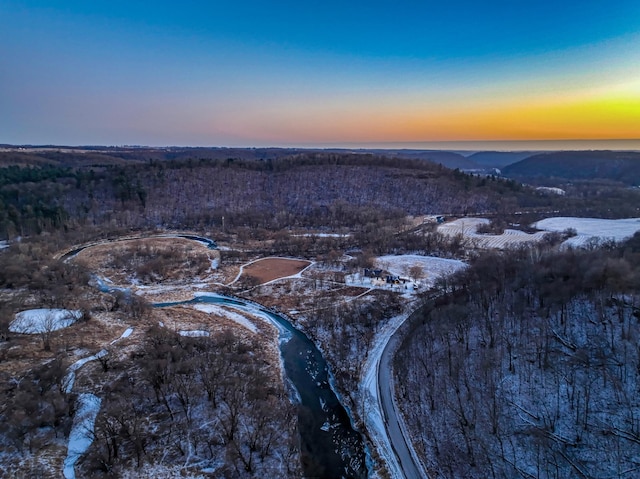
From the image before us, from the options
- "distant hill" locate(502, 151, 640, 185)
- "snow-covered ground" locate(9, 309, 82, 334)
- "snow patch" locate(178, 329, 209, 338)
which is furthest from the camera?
"distant hill" locate(502, 151, 640, 185)

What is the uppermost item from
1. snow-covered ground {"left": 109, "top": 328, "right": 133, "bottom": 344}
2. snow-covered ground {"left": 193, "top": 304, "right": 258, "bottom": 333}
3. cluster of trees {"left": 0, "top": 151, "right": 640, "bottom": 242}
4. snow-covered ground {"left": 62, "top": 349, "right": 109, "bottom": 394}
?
cluster of trees {"left": 0, "top": 151, "right": 640, "bottom": 242}

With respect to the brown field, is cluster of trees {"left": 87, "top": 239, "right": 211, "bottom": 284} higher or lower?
higher

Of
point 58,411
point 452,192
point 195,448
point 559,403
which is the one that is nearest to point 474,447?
point 559,403

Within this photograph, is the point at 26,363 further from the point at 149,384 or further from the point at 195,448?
the point at 195,448

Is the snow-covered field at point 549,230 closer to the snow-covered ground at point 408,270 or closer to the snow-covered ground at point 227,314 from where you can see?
the snow-covered ground at point 408,270

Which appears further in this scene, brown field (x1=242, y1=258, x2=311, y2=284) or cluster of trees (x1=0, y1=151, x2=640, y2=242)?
cluster of trees (x1=0, y1=151, x2=640, y2=242)

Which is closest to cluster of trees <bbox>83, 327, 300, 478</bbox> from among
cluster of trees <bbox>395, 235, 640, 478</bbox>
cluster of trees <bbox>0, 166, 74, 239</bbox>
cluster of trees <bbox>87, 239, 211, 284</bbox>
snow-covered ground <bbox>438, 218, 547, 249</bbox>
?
cluster of trees <bbox>395, 235, 640, 478</bbox>

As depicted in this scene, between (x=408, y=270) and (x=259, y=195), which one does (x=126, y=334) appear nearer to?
(x=408, y=270)

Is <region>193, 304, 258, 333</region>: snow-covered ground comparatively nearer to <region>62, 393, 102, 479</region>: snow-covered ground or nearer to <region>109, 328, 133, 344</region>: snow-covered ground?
<region>109, 328, 133, 344</region>: snow-covered ground
